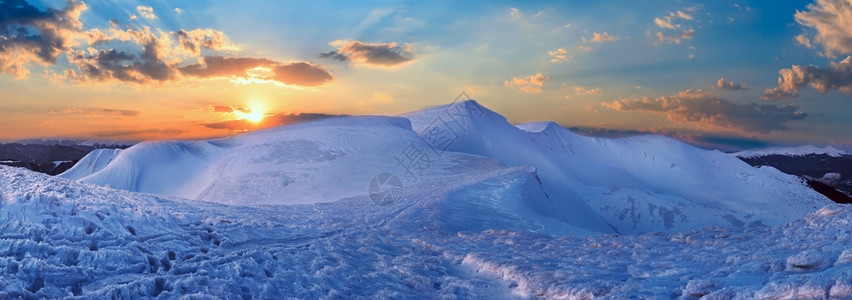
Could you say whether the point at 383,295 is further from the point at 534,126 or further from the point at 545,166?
the point at 534,126

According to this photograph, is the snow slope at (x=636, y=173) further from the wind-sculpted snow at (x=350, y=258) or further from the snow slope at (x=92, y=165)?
the snow slope at (x=92, y=165)

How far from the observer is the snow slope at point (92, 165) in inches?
1953

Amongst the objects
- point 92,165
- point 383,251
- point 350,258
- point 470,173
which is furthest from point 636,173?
point 350,258

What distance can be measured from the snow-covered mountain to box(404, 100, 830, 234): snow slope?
0.23 m

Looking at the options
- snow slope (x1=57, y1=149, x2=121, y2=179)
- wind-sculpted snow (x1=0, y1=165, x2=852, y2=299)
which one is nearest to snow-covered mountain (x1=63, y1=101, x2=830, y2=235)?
snow slope (x1=57, y1=149, x2=121, y2=179)

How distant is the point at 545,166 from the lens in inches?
2680

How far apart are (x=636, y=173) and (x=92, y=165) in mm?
87605

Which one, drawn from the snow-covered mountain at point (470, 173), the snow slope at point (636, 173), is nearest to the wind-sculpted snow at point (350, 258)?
the snow-covered mountain at point (470, 173)

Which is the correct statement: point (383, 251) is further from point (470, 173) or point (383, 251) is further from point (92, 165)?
point (92, 165)

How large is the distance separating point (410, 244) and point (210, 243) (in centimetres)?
481

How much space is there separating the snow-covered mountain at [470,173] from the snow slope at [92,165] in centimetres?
75

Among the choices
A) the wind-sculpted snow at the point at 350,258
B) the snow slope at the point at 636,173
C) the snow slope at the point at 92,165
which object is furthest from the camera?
the snow slope at the point at 636,173

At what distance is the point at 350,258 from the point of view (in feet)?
33.5

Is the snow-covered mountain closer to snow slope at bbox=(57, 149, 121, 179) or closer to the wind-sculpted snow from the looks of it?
snow slope at bbox=(57, 149, 121, 179)
